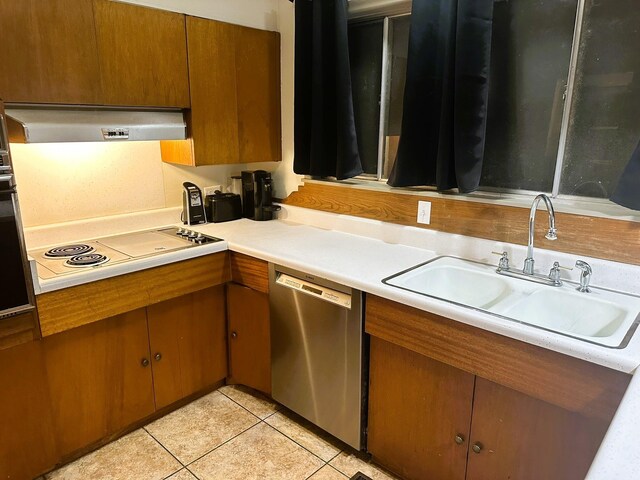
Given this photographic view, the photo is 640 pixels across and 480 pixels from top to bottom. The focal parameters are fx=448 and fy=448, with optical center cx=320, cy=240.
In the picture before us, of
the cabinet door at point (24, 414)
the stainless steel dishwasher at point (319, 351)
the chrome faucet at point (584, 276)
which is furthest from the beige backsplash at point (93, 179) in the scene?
the chrome faucet at point (584, 276)

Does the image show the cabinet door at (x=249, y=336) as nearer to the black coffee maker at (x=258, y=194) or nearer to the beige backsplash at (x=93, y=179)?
the black coffee maker at (x=258, y=194)

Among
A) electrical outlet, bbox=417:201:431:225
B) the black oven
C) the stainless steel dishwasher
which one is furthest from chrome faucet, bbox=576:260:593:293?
the black oven

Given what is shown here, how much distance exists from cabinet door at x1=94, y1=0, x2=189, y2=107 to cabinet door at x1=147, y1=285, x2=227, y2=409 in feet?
3.41

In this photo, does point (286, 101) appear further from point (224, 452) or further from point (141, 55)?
point (224, 452)

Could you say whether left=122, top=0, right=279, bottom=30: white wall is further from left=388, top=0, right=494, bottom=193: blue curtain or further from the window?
the window

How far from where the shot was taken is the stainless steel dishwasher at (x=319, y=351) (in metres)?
1.96

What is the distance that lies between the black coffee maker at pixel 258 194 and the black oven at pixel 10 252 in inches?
54.5

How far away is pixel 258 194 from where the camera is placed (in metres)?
2.84

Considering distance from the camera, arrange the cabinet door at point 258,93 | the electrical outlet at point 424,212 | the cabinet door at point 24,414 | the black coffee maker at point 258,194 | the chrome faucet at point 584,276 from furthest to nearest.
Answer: the black coffee maker at point 258,194
the cabinet door at point 258,93
the electrical outlet at point 424,212
the cabinet door at point 24,414
the chrome faucet at point 584,276

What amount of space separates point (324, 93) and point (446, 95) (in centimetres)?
Answer: 75

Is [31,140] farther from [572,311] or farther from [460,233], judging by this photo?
[572,311]

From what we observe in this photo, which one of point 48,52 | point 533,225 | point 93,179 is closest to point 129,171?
point 93,179

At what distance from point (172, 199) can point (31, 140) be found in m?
0.94

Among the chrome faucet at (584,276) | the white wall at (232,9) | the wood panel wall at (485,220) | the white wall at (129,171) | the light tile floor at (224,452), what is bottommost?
the light tile floor at (224,452)
